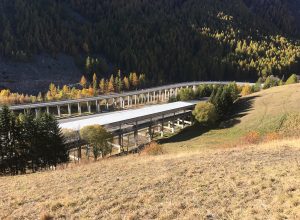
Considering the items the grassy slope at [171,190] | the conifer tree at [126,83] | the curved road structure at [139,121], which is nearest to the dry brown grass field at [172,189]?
the grassy slope at [171,190]

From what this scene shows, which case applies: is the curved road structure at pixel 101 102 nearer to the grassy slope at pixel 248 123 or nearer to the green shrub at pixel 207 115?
the grassy slope at pixel 248 123

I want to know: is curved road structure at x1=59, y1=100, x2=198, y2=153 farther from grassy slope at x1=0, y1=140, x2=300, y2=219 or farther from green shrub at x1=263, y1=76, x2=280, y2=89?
grassy slope at x1=0, y1=140, x2=300, y2=219

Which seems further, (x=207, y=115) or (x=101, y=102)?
(x=101, y=102)

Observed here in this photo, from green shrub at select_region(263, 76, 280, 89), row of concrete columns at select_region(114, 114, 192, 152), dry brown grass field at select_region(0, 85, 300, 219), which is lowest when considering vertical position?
row of concrete columns at select_region(114, 114, 192, 152)

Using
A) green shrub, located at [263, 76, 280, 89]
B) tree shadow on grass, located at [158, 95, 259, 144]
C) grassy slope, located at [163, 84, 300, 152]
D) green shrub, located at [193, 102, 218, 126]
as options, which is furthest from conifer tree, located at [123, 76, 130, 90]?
green shrub, located at [193, 102, 218, 126]

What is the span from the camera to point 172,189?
80.8 feet

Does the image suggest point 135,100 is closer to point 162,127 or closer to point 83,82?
point 83,82

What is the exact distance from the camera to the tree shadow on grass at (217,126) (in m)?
93.4

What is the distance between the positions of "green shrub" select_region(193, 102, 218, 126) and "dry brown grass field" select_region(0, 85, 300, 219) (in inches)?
2386

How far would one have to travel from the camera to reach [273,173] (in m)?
25.5

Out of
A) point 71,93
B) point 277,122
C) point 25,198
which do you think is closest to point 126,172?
point 25,198

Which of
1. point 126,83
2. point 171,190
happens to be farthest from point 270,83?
point 171,190

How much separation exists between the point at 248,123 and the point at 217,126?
36.2ft

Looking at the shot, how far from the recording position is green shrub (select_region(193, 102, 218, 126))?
98750mm
